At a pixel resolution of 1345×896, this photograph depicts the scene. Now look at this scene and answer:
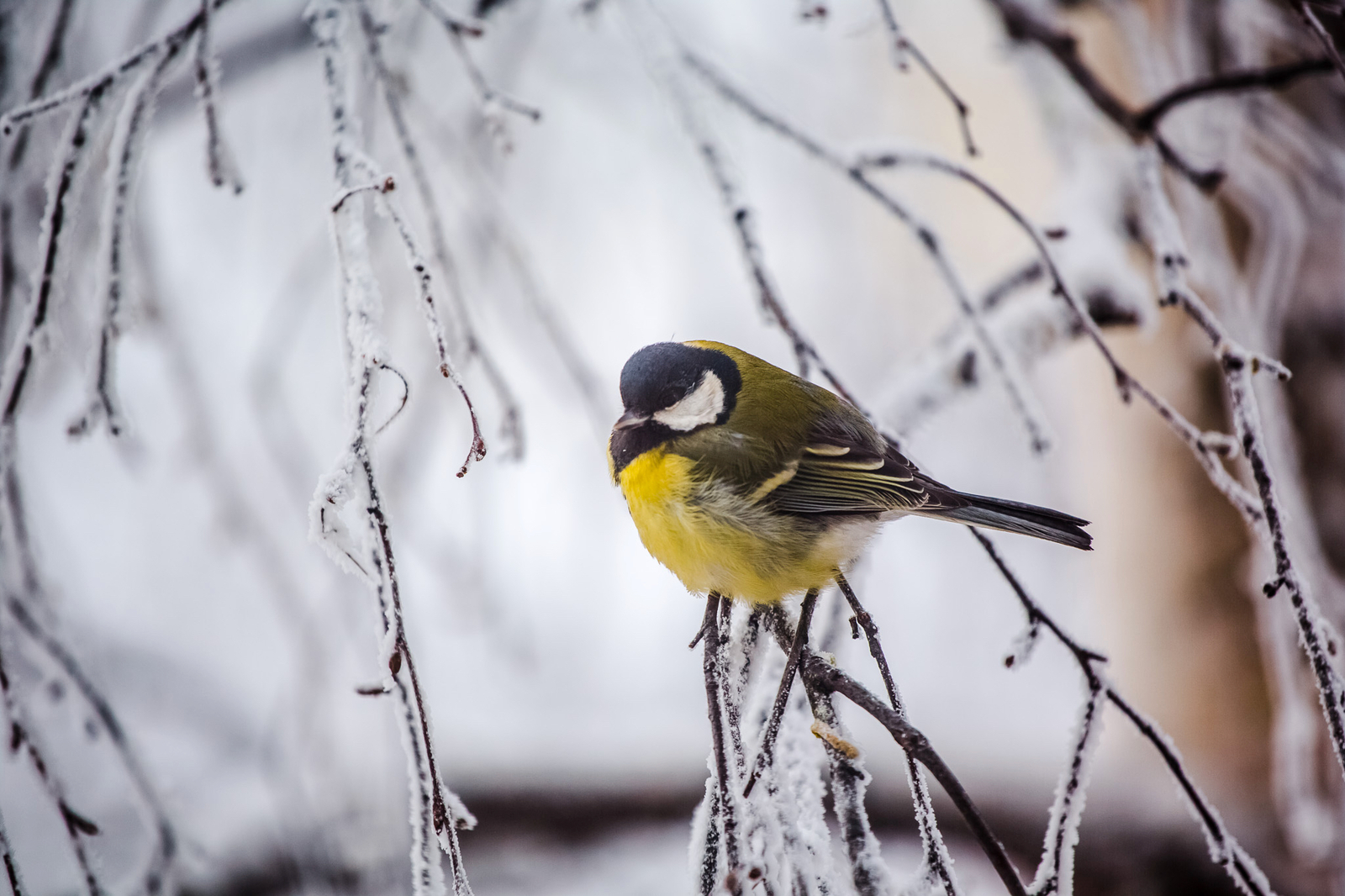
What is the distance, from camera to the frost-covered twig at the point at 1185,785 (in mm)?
875

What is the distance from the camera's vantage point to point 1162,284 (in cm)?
113

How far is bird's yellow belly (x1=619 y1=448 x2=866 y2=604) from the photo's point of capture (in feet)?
4.01

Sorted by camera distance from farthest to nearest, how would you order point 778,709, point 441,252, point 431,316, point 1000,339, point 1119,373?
point 1000,339
point 441,252
point 1119,373
point 778,709
point 431,316

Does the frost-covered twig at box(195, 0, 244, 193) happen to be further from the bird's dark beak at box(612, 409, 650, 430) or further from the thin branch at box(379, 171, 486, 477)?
the bird's dark beak at box(612, 409, 650, 430)

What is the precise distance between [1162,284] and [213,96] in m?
1.24

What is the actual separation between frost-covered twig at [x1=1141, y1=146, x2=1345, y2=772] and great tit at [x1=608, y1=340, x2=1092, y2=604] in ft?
0.97

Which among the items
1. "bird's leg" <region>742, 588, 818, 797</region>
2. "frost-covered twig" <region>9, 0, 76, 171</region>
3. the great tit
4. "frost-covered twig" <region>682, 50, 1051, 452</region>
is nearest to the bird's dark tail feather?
the great tit

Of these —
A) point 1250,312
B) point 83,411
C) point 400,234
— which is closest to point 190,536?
point 83,411

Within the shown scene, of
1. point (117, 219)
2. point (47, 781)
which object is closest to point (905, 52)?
point (117, 219)

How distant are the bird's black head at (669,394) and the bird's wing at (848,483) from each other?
0.16 meters

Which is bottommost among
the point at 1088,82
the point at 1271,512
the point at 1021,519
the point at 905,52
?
the point at 1271,512

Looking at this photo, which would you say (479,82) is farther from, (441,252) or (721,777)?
(721,777)

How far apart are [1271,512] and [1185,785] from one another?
32cm

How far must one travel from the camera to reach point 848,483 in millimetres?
1410
